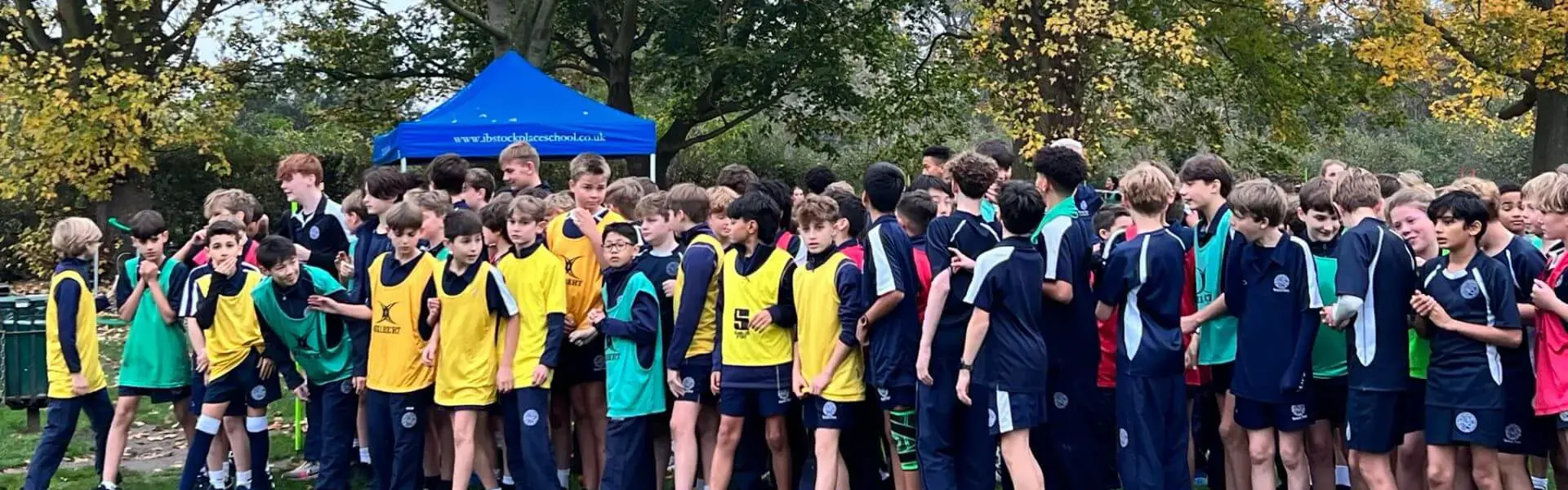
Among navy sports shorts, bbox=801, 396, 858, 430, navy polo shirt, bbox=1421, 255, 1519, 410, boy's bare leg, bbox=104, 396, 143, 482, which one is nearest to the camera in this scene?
navy polo shirt, bbox=1421, 255, 1519, 410

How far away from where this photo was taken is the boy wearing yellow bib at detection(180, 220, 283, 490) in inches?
255

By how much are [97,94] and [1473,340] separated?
14600 mm

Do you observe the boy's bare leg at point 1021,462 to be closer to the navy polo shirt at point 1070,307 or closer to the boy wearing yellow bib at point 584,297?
the navy polo shirt at point 1070,307

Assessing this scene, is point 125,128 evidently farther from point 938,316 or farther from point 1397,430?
point 1397,430

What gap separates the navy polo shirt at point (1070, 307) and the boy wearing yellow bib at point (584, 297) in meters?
2.10

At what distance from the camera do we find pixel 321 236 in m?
7.23

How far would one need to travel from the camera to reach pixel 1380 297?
16.6ft

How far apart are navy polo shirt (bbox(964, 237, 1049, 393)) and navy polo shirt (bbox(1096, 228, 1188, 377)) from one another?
384 mm

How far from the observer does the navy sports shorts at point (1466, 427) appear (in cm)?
486

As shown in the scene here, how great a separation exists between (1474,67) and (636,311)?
12903mm

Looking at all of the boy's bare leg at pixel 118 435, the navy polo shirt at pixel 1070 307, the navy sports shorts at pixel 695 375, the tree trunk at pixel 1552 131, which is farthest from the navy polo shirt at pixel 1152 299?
the tree trunk at pixel 1552 131

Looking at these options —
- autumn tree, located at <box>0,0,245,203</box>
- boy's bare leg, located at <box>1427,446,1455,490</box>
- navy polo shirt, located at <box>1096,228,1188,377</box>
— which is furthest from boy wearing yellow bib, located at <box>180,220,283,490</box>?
autumn tree, located at <box>0,0,245,203</box>

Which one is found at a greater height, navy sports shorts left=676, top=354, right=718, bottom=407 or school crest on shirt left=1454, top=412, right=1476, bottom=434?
navy sports shorts left=676, top=354, right=718, bottom=407

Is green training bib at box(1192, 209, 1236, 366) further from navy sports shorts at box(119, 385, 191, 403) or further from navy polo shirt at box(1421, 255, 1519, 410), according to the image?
navy sports shorts at box(119, 385, 191, 403)
